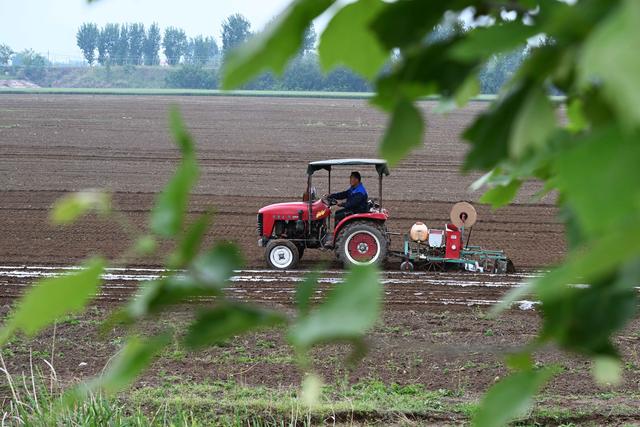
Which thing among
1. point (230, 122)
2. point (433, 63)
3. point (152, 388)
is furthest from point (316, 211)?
point (230, 122)

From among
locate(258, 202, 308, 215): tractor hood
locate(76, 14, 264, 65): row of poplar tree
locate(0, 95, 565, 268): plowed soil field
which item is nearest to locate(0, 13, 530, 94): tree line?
locate(76, 14, 264, 65): row of poplar tree

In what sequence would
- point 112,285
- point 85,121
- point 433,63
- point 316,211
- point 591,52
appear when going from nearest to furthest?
point 591,52 < point 433,63 < point 112,285 < point 316,211 < point 85,121

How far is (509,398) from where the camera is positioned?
31.0 inches

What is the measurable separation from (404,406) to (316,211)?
5719 mm

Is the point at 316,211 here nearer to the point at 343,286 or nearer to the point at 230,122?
the point at 343,286

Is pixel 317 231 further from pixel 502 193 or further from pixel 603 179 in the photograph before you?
pixel 603 179

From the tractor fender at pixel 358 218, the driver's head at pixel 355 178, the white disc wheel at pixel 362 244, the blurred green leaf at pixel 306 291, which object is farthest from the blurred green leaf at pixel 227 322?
the tractor fender at pixel 358 218

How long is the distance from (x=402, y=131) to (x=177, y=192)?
282 mm

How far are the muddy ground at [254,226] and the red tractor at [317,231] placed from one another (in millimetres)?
657

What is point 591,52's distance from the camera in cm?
53

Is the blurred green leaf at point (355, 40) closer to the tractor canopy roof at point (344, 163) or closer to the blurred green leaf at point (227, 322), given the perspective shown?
the blurred green leaf at point (227, 322)

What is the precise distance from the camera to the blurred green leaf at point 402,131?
34.7 inches

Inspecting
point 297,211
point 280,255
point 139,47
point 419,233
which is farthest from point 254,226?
point 139,47

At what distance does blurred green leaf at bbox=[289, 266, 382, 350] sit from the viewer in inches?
24.0
